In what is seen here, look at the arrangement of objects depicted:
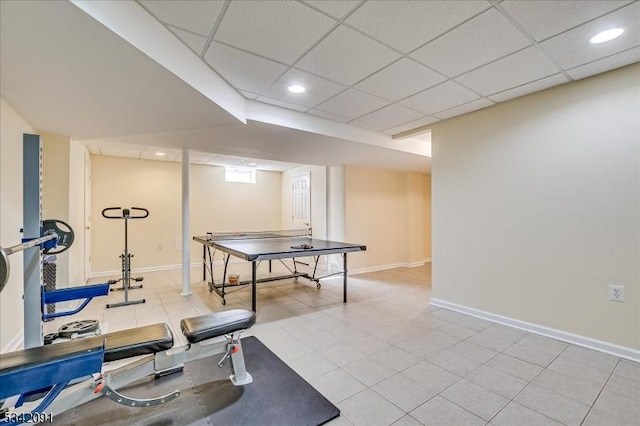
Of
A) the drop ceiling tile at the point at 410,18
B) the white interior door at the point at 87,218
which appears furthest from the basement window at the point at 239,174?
the drop ceiling tile at the point at 410,18

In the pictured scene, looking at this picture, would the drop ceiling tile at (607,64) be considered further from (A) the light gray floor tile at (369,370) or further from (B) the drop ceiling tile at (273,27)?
(A) the light gray floor tile at (369,370)

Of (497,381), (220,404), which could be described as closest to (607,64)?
(497,381)

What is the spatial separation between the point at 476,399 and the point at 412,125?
3.35m

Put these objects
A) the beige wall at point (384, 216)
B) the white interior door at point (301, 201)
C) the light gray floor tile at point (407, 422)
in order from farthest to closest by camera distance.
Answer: the white interior door at point (301, 201) → the beige wall at point (384, 216) → the light gray floor tile at point (407, 422)

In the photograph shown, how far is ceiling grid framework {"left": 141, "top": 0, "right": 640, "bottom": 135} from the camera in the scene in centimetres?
184

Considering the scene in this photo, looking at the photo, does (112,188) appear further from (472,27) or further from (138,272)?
(472,27)

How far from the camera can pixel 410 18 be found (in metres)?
1.92

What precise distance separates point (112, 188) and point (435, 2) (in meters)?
6.53

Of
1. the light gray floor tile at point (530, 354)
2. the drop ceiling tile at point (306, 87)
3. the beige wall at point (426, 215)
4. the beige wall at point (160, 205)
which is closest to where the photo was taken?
the light gray floor tile at point (530, 354)

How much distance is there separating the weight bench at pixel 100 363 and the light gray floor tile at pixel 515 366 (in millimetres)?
2010

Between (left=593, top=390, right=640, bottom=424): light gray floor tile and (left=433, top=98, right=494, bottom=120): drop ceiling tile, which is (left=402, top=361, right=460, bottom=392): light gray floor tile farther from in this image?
(left=433, top=98, right=494, bottom=120): drop ceiling tile

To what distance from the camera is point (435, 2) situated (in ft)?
5.83

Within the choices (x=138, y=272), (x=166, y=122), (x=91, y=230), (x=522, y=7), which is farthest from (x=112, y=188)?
(x=522, y=7)

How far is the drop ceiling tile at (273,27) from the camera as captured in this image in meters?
1.82
